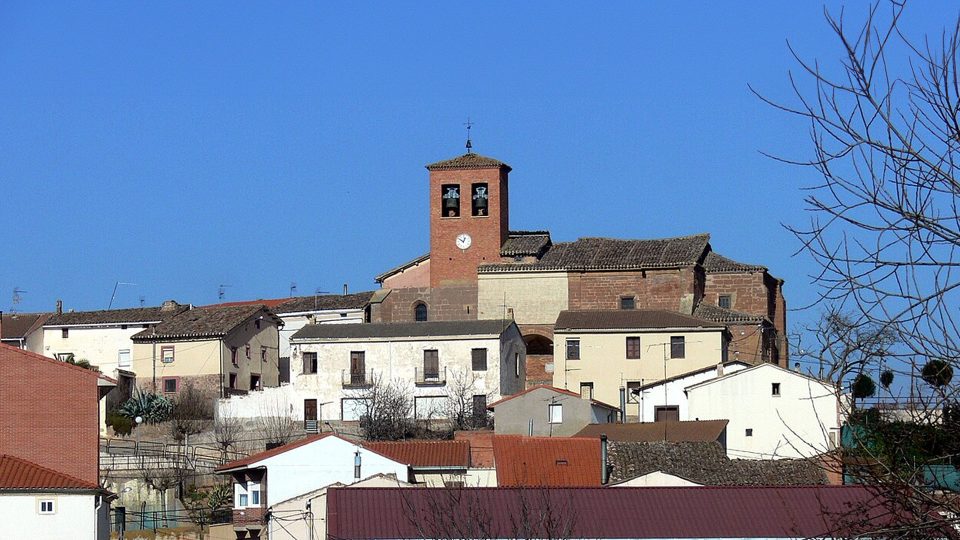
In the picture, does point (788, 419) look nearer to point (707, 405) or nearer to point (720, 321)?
point (707, 405)

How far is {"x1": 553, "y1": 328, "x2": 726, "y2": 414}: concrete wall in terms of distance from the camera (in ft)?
156

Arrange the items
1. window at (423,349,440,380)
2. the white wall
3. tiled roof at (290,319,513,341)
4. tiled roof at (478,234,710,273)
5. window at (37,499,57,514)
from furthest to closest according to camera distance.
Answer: tiled roof at (478,234,710,273)
tiled roof at (290,319,513,341)
window at (423,349,440,380)
window at (37,499,57,514)
the white wall

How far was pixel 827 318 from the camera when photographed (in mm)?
7352

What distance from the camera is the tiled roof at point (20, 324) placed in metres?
57.5

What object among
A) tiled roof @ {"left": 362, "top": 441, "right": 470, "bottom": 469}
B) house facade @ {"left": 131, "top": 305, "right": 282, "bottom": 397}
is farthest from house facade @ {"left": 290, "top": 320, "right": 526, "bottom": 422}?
tiled roof @ {"left": 362, "top": 441, "right": 470, "bottom": 469}

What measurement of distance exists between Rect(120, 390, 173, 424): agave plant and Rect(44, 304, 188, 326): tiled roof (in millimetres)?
6802

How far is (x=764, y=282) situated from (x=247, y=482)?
80.3 feet

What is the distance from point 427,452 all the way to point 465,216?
20.1 m

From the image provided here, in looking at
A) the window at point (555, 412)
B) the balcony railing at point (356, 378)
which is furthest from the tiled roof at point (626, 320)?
the balcony railing at point (356, 378)

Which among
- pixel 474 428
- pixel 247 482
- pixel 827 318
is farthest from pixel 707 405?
pixel 827 318

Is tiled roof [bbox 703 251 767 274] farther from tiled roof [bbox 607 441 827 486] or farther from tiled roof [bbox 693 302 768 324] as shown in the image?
tiled roof [bbox 607 441 827 486]

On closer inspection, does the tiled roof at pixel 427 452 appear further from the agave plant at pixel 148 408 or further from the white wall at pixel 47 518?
the agave plant at pixel 148 408

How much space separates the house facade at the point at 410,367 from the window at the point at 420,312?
4.51 m

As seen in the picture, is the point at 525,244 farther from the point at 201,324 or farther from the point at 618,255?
the point at 201,324
